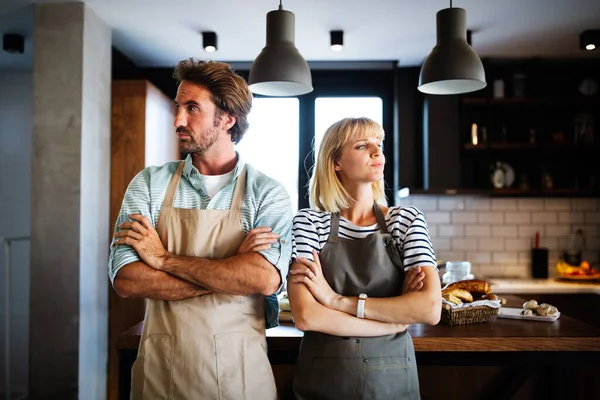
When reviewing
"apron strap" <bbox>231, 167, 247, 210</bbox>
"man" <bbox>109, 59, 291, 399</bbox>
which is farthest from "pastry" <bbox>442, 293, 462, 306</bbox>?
"apron strap" <bbox>231, 167, 247, 210</bbox>

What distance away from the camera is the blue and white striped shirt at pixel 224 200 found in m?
1.71

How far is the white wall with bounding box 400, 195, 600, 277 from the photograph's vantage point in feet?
15.3

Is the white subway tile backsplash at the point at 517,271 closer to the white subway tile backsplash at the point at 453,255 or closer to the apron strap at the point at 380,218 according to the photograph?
the white subway tile backsplash at the point at 453,255

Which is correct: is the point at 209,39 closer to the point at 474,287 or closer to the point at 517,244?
the point at 474,287

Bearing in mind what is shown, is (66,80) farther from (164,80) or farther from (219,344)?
(219,344)

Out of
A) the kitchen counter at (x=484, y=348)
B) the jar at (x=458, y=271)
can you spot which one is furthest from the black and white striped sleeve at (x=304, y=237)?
the jar at (x=458, y=271)

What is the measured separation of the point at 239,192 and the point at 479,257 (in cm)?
349

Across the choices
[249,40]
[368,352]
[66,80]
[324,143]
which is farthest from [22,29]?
[368,352]

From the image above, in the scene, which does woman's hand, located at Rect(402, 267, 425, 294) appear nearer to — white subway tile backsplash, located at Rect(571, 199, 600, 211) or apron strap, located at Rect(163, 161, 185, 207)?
apron strap, located at Rect(163, 161, 185, 207)

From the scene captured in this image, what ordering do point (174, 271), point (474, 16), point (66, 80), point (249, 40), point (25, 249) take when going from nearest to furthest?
point (174, 271), point (66, 80), point (474, 16), point (249, 40), point (25, 249)

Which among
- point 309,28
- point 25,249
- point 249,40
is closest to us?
point 309,28

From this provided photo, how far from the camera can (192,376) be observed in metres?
1.62

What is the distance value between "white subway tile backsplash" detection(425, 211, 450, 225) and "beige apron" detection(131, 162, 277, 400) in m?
3.26

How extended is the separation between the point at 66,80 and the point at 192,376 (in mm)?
2508
